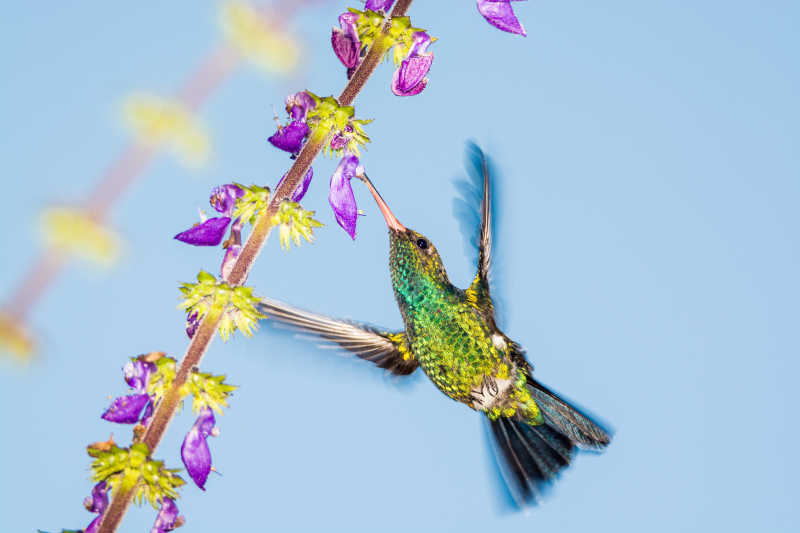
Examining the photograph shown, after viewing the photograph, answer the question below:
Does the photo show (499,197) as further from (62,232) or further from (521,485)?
(62,232)

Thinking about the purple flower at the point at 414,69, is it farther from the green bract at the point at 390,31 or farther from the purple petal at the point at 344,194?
the purple petal at the point at 344,194

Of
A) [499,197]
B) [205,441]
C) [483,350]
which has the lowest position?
[205,441]

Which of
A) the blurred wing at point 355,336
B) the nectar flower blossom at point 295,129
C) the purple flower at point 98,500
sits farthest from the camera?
the blurred wing at point 355,336

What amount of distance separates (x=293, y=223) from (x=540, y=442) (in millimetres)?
1388

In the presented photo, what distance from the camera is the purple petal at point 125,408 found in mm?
1854

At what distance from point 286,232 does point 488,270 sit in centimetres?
109

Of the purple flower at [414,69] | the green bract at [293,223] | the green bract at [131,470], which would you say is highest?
the purple flower at [414,69]

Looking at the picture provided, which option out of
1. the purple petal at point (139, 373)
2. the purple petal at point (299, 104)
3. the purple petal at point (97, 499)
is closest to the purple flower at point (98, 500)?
the purple petal at point (97, 499)

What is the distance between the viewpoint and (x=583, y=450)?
2.69m

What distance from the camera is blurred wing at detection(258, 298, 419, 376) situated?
97.0 inches

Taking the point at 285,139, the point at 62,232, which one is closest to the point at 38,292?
the point at 62,232

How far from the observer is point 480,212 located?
276 centimetres

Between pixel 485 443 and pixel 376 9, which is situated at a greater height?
pixel 376 9

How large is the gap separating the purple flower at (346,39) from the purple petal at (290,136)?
0.22 meters
